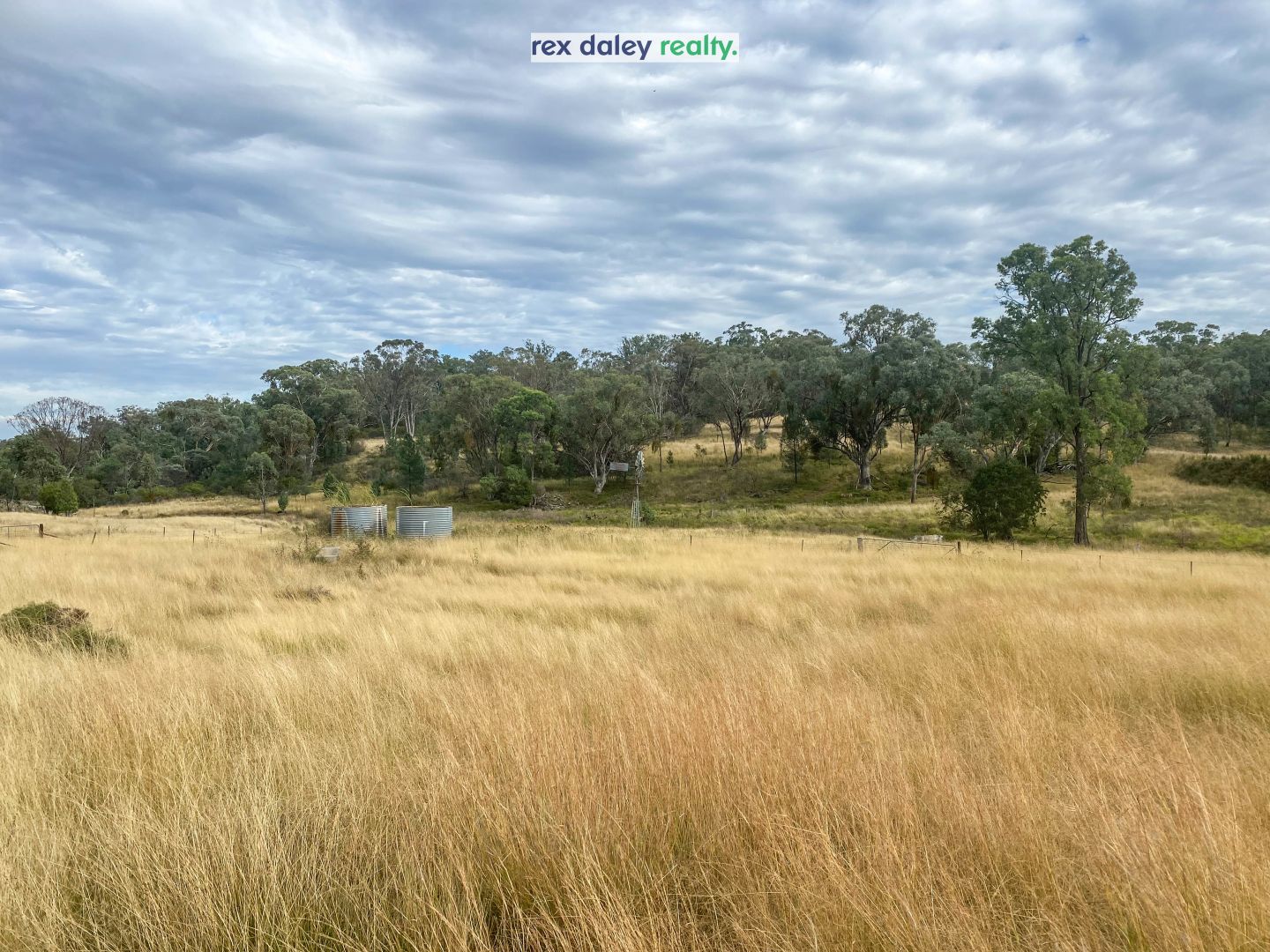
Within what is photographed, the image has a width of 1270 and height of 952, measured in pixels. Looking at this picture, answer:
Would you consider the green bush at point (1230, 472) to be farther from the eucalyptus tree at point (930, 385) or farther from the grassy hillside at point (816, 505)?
the eucalyptus tree at point (930, 385)

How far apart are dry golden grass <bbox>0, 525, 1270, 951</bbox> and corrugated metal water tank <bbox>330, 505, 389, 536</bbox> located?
18.4m

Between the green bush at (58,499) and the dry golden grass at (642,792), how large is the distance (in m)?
48.6

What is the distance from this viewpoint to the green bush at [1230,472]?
47438 millimetres

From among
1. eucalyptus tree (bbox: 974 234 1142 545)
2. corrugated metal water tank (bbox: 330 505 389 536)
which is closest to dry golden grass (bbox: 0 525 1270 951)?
corrugated metal water tank (bbox: 330 505 389 536)

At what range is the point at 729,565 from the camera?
16.8m

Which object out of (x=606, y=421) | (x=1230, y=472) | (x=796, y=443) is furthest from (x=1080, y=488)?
(x=606, y=421)

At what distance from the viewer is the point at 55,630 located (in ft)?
24.9

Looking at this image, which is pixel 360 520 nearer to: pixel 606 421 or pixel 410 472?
pixel 606 421

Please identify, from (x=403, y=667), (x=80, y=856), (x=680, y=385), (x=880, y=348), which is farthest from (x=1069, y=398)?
(x=680, y=385)

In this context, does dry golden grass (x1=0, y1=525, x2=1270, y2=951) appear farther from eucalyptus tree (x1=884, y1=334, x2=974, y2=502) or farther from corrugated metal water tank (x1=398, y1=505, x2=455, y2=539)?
eucalyptus tree (x1=884, y1=334, x2=974, y2=502)

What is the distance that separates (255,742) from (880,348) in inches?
2155

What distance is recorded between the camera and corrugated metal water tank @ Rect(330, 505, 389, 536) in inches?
1003

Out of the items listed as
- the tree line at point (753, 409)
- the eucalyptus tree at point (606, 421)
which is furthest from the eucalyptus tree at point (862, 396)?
the eucalyptus tree at point (606, 421)

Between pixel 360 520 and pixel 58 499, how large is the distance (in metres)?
32.2
